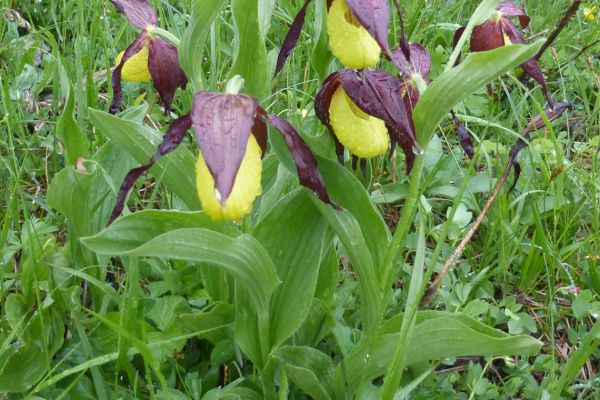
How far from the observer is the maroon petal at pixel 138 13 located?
109cm

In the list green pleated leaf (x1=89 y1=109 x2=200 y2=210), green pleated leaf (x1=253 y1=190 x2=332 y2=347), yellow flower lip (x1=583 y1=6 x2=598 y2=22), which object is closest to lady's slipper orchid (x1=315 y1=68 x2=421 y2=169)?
green pleated leaf (x1=253 y1=190 x2=332 y2=347)

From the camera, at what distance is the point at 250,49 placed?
3.13 ft

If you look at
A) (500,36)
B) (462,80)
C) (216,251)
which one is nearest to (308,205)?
(216,251)

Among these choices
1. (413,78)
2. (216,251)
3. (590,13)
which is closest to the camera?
(216,251)

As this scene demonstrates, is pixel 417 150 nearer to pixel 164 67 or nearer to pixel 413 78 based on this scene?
pixel 413 78

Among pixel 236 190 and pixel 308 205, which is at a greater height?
pixel 236 190

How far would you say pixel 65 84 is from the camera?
123cm

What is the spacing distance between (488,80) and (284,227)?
1.21 feet

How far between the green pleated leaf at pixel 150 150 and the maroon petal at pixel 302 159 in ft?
0.70

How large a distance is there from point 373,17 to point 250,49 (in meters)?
0.22

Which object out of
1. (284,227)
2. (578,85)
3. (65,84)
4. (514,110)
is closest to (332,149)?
(284,227)

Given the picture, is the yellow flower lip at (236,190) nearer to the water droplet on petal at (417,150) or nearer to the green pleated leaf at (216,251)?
the green pleated leaf at (216,251)

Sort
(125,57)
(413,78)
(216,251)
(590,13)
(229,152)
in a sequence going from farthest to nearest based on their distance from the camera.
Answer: (590,13)
(125,57)
(413,78)
(216,251)
(229,152)

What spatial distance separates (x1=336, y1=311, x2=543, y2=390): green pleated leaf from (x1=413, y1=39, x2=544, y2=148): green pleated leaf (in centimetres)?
27
